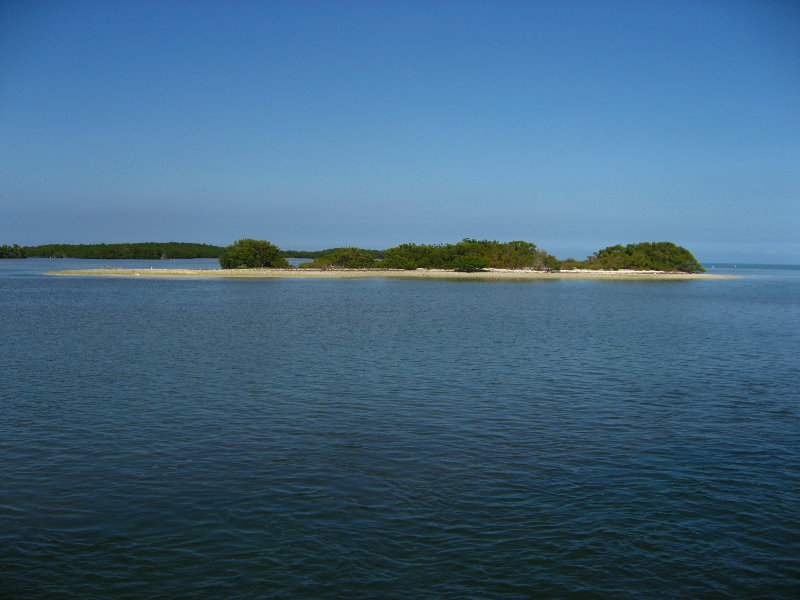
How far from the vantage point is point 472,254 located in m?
151

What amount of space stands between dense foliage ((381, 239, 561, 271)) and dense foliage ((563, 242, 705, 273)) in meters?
12.5

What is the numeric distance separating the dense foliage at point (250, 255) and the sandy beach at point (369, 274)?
5.93m

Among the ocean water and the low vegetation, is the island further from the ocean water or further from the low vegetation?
the ocean water

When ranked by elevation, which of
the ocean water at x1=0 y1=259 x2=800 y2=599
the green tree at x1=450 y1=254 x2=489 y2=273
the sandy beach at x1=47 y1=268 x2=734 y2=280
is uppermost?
the green tree at x1=450 y1=254 x2=489 y2=273

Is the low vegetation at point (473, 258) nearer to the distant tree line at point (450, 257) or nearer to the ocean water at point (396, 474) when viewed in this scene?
the distant tree line at point (450, 257)

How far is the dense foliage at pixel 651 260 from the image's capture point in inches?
6344

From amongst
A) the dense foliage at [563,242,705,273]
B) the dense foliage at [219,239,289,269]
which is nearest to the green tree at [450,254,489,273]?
the dense foliage at [563,242,705,273]

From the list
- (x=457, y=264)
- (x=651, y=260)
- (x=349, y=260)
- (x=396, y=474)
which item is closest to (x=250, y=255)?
(x=349, y=260)

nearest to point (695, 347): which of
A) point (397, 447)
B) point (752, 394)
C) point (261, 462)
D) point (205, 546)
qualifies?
point (752, 394)

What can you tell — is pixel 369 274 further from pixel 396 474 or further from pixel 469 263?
pixel 396 474

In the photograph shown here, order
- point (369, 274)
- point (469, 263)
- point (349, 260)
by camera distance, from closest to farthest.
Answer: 1. point (369, 274)
2. point (469, 263)
3. point (349, 260)

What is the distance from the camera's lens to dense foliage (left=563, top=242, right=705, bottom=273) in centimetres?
16112

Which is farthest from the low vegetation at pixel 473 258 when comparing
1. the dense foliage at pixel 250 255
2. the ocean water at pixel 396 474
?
the ocean water at pixel 396 474

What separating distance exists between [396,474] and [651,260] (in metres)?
164
